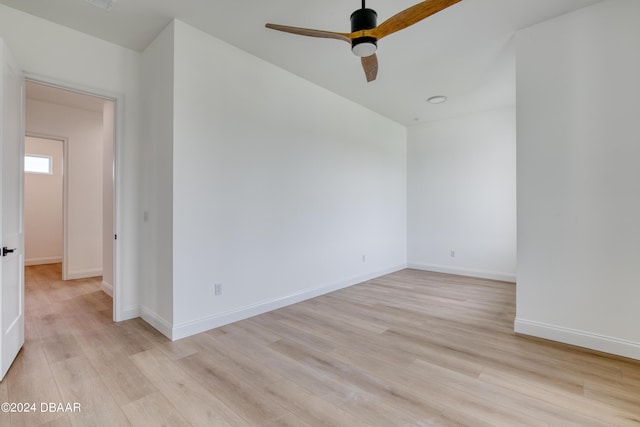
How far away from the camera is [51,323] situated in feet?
9.95

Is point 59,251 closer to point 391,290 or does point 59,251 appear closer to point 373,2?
point 391,290

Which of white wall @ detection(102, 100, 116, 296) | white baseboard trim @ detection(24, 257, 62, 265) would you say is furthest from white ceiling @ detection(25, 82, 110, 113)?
white baseboard trim @ detection(24, 257, 62, 265)

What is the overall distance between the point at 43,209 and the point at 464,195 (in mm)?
8629

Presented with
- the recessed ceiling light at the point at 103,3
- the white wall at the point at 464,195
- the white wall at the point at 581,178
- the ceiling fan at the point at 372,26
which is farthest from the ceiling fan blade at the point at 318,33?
the white wall at the point at 464,195

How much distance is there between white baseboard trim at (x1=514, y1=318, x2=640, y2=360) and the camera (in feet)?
7.75

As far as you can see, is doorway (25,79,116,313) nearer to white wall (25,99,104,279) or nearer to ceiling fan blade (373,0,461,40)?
white wall (25,99,104,279)

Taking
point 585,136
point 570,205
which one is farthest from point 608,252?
point 585,136

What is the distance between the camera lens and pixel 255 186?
333 cm

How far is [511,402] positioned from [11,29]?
4.77 m

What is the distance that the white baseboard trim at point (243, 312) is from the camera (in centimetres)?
274

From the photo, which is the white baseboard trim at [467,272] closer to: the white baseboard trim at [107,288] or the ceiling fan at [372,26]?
the ceiling fan at [372,26]

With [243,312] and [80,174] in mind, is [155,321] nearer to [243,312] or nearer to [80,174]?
[243,312]

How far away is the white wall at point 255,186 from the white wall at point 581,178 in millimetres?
2296

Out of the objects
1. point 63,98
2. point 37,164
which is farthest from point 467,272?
point 37,164
